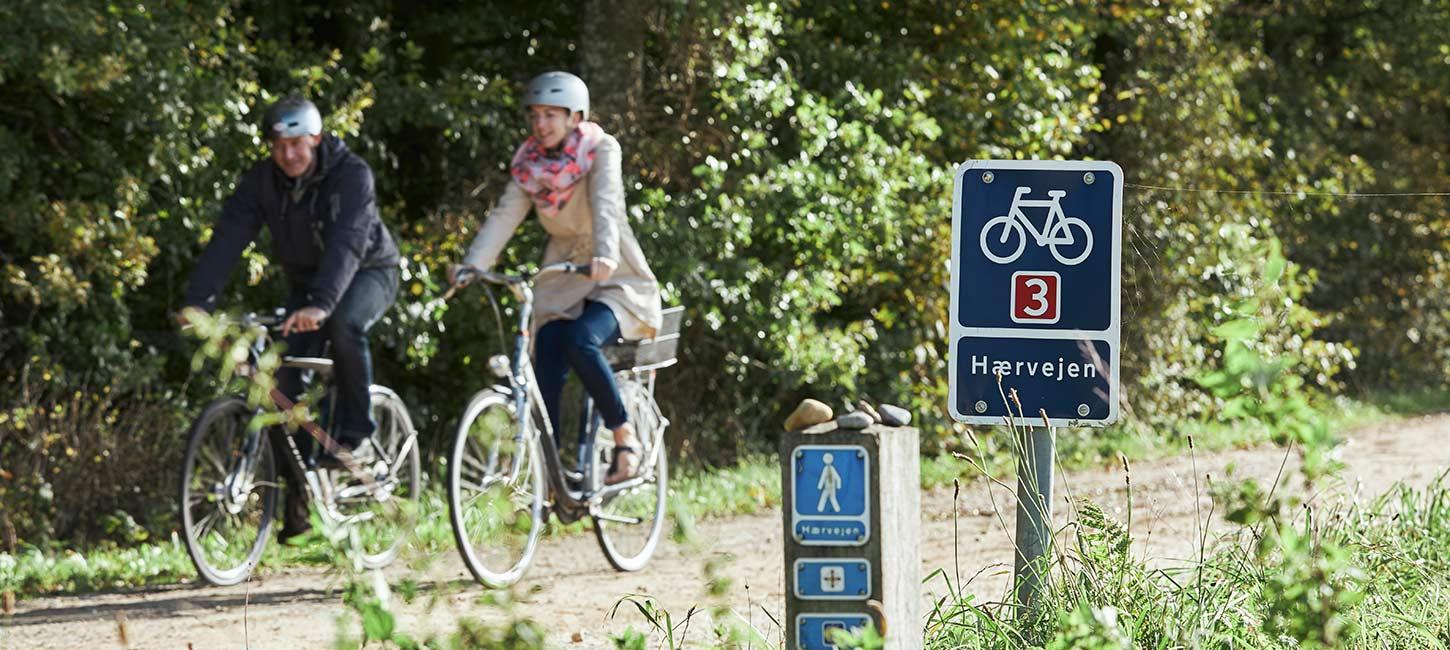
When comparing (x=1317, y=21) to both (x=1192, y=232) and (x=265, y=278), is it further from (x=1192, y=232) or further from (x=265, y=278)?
(x=265, y=278)

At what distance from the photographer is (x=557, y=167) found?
7.44 m

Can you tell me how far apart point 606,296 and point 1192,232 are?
24.3ft

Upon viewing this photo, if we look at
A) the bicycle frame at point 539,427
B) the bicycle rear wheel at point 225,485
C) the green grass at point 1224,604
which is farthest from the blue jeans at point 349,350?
the green grass at point 1224,604

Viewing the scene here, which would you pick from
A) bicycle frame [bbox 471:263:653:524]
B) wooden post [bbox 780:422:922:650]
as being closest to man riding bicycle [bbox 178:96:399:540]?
bicycle frame [bbox 471:263:653:524]

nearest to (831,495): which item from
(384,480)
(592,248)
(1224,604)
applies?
(1224,604)

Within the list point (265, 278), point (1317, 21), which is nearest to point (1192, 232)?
point (1317, 21)

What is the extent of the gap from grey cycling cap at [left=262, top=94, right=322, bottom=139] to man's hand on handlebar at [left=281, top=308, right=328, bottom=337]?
26.5 inches

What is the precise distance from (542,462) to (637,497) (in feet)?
3.44

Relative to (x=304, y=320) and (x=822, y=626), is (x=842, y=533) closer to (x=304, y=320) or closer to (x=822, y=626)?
(x=822, y=626)

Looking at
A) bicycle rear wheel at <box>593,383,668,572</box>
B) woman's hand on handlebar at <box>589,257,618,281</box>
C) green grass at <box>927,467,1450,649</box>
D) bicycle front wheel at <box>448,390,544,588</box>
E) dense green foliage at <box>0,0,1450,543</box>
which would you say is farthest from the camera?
dense green foliage at <box>0,0,1450,543</box>

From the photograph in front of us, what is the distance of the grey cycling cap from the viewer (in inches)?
290

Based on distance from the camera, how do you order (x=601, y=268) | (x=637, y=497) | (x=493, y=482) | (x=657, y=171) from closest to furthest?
(x=493, y=482) → (x=601, y=268) → (x=637, y=497) → (x=657, y=171)

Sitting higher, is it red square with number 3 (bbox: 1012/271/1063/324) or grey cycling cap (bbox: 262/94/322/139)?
grey cycling cap (bbox: 262/94/322/139)

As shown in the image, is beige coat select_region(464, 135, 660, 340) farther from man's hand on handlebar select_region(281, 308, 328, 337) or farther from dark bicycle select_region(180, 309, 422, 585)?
dark bicycle select_region(180, 309, 422, 585)
